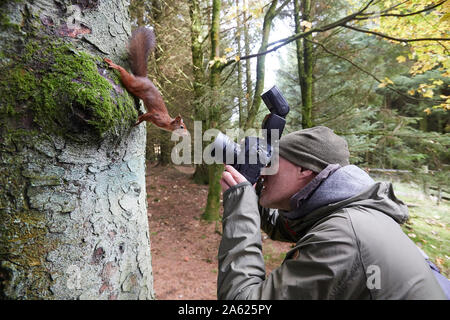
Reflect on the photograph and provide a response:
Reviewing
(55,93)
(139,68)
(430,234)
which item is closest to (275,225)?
(139,68)

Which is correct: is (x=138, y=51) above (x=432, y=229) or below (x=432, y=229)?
above

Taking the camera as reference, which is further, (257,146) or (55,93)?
(257,146)

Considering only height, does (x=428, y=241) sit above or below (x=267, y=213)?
below

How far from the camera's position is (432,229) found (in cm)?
467

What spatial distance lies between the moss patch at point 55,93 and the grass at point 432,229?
157 inches

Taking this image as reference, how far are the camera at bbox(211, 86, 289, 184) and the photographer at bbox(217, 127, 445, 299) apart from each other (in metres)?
0.08

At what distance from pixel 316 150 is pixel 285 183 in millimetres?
257

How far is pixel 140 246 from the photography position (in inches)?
48.6

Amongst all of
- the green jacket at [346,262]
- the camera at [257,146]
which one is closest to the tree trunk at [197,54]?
the camera at [257,146]

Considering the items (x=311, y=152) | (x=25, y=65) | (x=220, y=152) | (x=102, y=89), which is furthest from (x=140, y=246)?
(x=311, y=152)

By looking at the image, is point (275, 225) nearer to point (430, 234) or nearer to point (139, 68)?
point (139, 68)

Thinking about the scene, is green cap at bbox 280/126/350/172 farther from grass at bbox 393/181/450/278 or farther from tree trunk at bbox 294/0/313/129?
tree trunk at bbox 294/0/313/129

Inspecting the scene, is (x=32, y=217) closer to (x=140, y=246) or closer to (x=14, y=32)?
(x=140, y=246)
